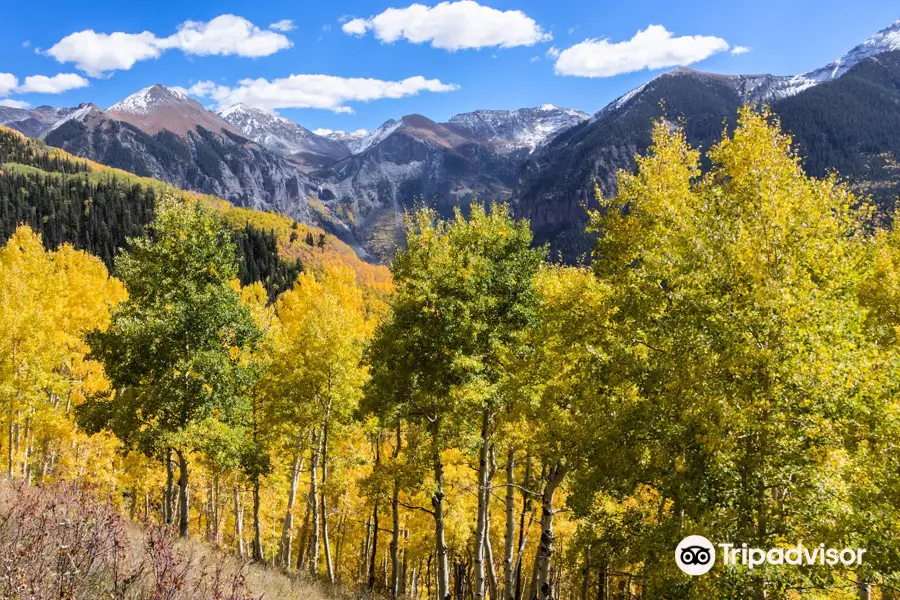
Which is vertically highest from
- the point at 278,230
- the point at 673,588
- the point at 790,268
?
the point at 278,230

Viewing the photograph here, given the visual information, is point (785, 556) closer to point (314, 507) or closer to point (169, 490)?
point (314, 507)

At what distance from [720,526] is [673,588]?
174cm

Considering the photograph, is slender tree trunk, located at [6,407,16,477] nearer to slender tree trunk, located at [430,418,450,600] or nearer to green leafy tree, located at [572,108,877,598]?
slender tree trunk, located at [430,418,450,600]

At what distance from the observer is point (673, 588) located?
9.41 meters

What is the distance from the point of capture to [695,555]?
363 inches

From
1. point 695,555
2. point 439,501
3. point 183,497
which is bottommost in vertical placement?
point 183,497

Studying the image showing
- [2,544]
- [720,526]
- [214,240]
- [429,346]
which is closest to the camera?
[2,544]

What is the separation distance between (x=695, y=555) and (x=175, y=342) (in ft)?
52.5

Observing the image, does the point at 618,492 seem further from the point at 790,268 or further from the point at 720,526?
the point at 790,268

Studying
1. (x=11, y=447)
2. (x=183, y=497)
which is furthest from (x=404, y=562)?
(x=11, y=447)

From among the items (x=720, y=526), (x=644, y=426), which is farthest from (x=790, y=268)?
(x=720, y=526)

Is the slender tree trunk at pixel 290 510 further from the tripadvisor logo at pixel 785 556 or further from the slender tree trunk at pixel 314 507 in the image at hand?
the tripadvisor logo at pixel 785 556

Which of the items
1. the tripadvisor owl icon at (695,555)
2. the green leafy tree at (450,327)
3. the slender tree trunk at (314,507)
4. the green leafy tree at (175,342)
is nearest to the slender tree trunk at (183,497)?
the green leafy tree at (175,342)

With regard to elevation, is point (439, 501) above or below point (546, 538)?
above
